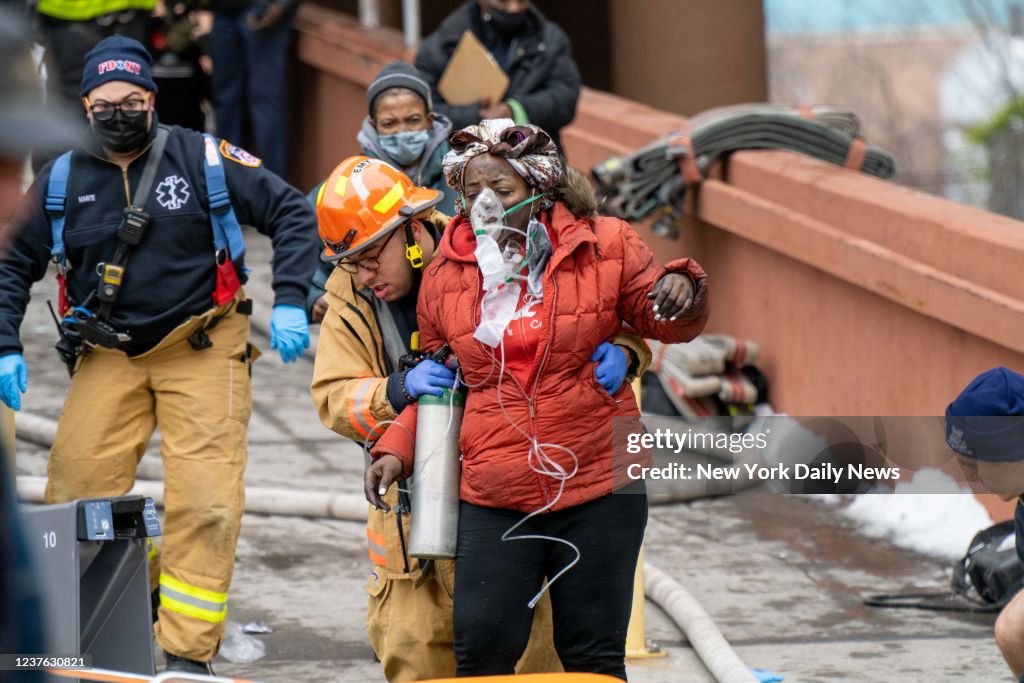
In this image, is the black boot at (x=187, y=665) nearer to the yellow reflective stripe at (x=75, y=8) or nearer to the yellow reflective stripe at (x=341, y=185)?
the yellow reflective stripe at (x=341, y=185)

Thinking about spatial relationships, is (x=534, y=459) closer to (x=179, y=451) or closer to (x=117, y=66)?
(x=179, y=451)

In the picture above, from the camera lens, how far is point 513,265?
3.89 metres

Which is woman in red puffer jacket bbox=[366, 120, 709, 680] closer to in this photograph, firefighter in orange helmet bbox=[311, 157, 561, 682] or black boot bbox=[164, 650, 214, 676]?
firefighter in orange helmet bbox=[311, 157, 561, 682]

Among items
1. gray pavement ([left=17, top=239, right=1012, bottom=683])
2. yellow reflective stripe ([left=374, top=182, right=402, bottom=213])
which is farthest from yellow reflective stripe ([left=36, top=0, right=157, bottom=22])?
yellow reflective stripe ([left=374, top=182, right=402, bottom=213])

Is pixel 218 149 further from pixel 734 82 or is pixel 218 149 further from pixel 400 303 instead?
pixel 734 82

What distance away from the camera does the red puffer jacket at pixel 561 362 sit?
3.84 metres

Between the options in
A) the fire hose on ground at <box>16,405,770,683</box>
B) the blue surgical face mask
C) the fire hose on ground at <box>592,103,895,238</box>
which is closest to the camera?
the fire hose on ground at <box>16,405,770,683</box>

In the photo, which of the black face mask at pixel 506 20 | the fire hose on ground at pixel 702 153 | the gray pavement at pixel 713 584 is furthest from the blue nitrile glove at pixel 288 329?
the fire hose on ground at pixel 702 153

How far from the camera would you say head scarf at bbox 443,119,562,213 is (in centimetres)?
393

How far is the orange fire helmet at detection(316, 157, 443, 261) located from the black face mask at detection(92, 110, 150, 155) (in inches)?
41.5

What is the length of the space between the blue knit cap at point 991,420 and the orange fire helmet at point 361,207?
1.44 meters

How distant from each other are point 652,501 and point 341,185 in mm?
3706

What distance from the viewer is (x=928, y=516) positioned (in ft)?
23.2

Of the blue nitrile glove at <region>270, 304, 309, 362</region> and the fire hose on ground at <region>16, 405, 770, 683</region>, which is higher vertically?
the blue nitrile glove at <region>270, 304, 309, 362</region>
